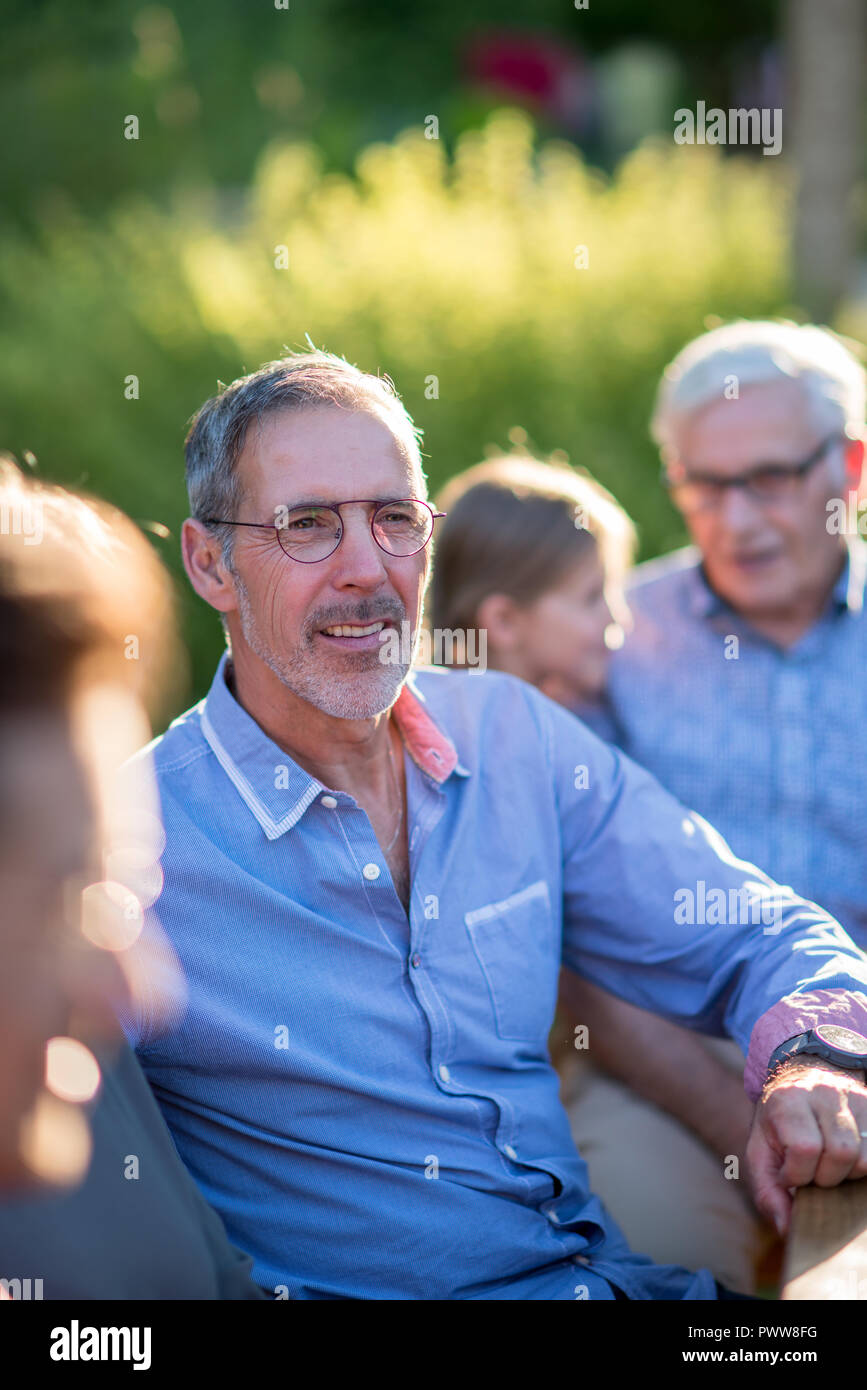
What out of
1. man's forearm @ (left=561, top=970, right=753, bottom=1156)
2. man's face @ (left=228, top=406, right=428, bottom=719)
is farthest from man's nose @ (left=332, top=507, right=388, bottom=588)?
man's forearm @ (left=561, top=970, right=753, bottom=1156)

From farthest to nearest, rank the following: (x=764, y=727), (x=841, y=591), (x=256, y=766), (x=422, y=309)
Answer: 1. (x=422, y=309)
2. (x=841, y=591)
3. (x=764, y=727)
4. (x=256, y=766)

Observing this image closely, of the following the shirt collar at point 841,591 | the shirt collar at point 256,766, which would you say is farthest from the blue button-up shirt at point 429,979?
the shirt collar at point 841,591

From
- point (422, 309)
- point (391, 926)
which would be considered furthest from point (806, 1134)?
point (422, 309)

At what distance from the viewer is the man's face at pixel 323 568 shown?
2137 millimetres

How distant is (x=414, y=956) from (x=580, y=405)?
4831 mm

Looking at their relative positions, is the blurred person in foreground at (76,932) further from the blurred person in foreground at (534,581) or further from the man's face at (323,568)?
the blurred person in foreground at (534,581)

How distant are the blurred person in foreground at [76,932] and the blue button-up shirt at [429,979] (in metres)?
0.26

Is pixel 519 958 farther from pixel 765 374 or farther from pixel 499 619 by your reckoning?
pixel 765 374

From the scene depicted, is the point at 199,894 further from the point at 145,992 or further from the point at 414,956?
the point at 414,956

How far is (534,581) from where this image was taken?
3.06m

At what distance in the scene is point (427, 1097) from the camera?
6.79 ft

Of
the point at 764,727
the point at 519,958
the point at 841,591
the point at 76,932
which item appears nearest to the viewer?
the point at 76,932

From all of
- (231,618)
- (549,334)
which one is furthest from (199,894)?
(549,334)

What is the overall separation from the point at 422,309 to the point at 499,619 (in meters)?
4.22
